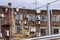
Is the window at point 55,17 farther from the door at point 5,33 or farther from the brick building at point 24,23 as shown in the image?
the door at point 5,33

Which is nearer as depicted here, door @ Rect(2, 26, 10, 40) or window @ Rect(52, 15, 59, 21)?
door @ Rect(2, 26, 10, 40)

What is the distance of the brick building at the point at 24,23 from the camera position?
28.6m

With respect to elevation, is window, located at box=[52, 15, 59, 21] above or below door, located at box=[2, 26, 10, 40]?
above

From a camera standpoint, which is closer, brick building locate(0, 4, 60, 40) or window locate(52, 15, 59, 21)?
brick building locate(0, 4, 60, 40)

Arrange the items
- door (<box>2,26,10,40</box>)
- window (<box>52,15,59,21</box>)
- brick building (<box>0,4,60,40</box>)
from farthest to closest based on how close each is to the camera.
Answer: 1. window (<box>52,15,59,21</box>)
2. brick building (<box>0,4,60,40</box>)
3. door (<box>2,26,10,40</box>)

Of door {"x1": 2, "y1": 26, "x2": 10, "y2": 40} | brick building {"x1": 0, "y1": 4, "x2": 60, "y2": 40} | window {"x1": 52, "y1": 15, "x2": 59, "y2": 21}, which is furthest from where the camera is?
window {"x1": 52, "y1": 15, "x2": 59, "y2": 21}

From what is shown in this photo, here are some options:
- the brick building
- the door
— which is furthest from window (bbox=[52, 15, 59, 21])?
the door

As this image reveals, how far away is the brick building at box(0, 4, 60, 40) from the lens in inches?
1127

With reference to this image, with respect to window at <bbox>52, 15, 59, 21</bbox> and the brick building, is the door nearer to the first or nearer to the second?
the brick building

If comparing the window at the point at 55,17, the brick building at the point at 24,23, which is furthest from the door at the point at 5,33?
the window at the point at 55,17

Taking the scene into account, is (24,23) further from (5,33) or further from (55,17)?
(55,17)

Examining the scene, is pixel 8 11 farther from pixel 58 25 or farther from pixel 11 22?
pixel 58 25

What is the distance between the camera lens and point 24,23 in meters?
32.1

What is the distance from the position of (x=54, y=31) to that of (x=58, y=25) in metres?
1.07
